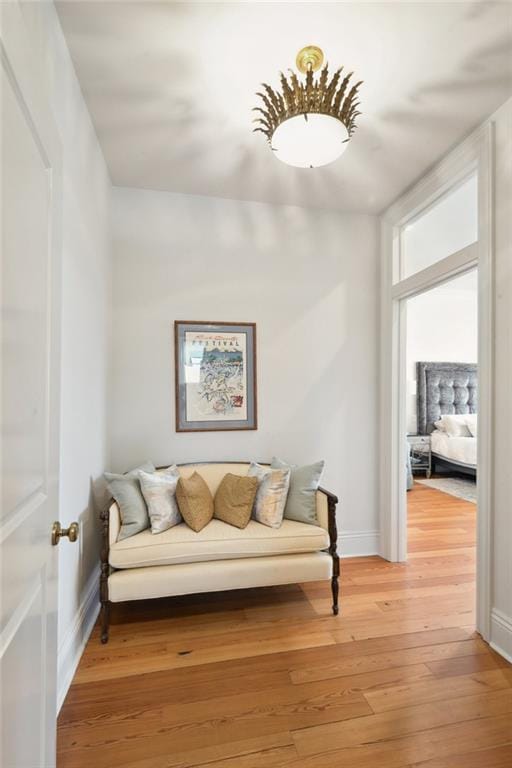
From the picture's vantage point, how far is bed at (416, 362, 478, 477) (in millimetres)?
6117

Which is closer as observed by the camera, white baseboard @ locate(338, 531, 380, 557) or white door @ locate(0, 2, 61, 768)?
white door @ locate(0, 2, 61, 768)

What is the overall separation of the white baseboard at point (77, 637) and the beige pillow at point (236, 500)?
0.85m

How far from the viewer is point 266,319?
3.12m

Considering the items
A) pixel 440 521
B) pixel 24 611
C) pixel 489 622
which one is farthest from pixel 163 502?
pixel 440 521

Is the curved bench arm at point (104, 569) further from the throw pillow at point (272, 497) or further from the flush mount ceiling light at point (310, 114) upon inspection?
the flush mount ceiling light at point (310, 114)

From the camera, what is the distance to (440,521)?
13.2ft

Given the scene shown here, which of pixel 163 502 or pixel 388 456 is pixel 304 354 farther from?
pixel 163 502

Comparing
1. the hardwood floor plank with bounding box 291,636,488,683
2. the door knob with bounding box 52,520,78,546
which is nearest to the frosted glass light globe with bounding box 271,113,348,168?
the door knob with bounding box 52,520,78,546

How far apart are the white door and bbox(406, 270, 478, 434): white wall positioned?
613cm

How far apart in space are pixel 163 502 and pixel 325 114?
2.21 metres

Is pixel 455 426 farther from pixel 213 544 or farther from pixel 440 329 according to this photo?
pixel 213 544

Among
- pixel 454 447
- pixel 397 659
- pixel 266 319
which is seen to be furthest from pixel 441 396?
pixel 397 659

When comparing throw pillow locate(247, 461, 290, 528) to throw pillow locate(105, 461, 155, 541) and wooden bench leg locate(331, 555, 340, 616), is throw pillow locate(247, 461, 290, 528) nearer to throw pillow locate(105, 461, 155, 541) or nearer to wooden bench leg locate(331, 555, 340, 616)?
wooden bench leg locate(331, 555, 340, 616)

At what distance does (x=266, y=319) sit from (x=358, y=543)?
2.02m
